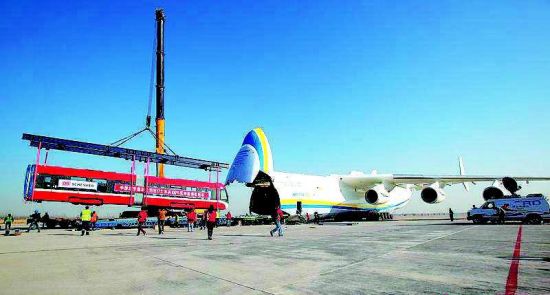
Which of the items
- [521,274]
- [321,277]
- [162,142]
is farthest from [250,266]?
[162,142]

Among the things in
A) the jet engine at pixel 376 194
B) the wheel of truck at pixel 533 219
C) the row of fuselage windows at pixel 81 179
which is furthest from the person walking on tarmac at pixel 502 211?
the row of fuselage windows at pixel 81 179

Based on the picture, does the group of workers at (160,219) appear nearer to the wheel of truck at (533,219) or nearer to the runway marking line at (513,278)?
the runway marking line at (513,278)

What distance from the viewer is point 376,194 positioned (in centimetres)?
2956

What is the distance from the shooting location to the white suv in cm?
2142

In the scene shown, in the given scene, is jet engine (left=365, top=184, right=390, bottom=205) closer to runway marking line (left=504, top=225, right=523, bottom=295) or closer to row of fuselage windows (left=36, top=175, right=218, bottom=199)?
row of fuselage windows (left=36, top=175, right=218, bottom=199)

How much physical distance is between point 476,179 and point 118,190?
88.5 ft

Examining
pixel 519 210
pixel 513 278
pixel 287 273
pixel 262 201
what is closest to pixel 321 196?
pixel 262 201

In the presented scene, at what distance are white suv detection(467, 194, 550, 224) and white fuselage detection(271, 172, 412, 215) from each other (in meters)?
10.3

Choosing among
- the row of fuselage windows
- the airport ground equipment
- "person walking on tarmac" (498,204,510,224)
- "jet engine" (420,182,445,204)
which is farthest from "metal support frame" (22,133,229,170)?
"person walking on tarmac" (498,204,510,224)

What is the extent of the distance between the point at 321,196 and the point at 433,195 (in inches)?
348

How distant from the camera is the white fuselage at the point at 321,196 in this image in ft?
80.3

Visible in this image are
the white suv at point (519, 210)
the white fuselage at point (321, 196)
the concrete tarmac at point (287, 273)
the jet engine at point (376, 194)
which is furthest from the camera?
the jet engine at point (376, 194)

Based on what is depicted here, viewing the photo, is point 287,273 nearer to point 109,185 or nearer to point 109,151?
point 109,185

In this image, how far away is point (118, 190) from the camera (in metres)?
24.0
